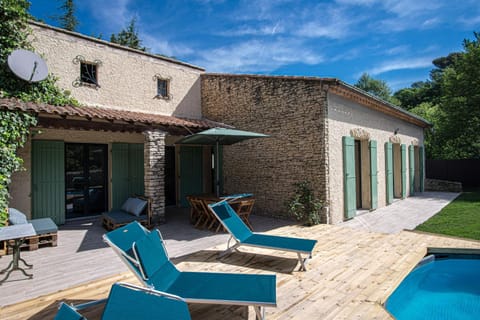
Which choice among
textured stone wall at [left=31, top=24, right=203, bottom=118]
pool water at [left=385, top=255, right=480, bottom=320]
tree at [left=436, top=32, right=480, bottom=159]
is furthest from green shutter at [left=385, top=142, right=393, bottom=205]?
tree at [left=436, top=32, right=480, bottom=159]

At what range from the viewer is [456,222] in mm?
7621

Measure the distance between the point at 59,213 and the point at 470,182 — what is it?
879 inches

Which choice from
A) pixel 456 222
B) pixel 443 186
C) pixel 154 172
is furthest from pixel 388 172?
pixel 154 172

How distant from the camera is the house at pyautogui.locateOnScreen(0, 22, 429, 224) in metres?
7.76

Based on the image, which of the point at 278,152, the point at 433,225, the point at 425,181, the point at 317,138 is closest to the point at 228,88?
the point at 278,152

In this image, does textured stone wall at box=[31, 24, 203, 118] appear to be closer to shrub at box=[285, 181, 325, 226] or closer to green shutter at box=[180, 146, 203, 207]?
green shutter at box=[180, 146, 203, 207]

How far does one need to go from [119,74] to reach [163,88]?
1.78 metres

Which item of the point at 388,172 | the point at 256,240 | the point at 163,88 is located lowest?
the point at 256,240

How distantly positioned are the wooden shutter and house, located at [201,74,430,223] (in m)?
0.03

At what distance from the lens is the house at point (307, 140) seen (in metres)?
7.80

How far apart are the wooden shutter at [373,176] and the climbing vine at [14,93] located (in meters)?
10.0

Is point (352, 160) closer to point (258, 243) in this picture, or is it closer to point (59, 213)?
point (258, 243)

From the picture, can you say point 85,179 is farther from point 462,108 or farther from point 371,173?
point 462,108

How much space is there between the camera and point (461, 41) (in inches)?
696
